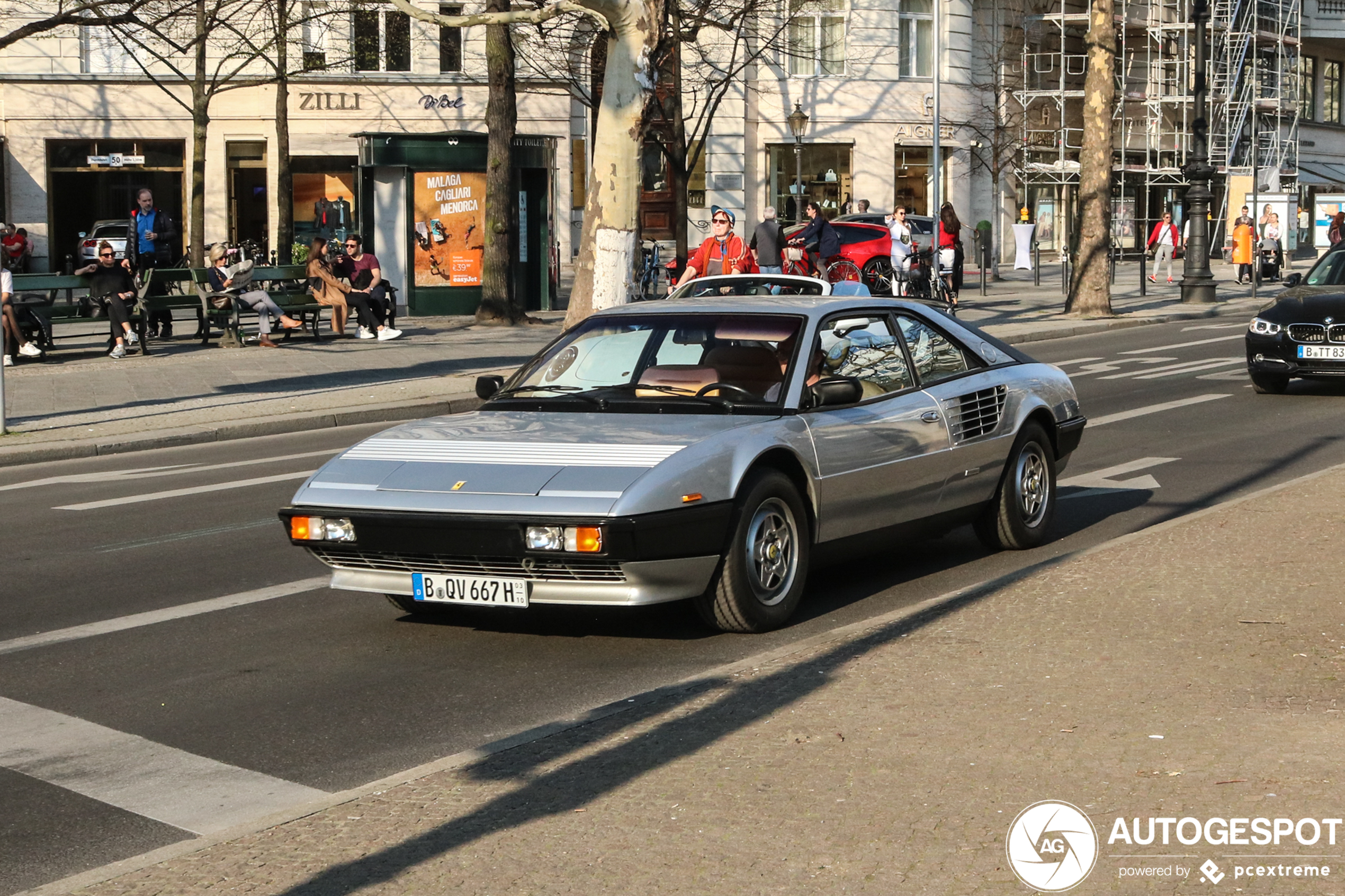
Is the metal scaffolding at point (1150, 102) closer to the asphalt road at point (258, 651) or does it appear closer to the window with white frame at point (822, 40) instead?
the window with white frame at point (822, 40)

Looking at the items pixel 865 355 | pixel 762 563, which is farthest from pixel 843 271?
pixel 762 563

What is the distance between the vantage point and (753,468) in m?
7.39

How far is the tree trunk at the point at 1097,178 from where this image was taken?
30.0 meters

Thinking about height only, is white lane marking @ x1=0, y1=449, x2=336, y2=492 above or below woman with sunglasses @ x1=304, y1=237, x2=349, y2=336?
below

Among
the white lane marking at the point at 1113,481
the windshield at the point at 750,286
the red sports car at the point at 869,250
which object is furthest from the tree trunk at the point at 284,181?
the white lane marking at the point at 1113,481

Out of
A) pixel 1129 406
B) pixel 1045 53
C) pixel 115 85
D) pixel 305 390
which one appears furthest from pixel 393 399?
pixel 1045 53

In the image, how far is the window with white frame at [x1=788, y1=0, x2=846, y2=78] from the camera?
49094 millimetres

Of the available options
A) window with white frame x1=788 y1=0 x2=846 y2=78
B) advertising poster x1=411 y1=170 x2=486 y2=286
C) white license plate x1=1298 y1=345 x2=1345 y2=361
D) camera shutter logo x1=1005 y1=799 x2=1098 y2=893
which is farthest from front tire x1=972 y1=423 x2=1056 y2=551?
window with white frame x1=788 y1=0 x2=846 y2=78

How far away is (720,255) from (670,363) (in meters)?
12.9

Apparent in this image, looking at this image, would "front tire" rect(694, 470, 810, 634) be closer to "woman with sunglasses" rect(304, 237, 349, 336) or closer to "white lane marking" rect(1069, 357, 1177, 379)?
"white lane marking" rect(1069, 357, 1177, 379)

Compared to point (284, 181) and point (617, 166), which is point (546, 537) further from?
point (284, 181)

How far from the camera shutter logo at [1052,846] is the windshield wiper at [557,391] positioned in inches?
148

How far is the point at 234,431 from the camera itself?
1606 centimetres

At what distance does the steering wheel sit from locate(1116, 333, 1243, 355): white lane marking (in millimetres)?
16786
